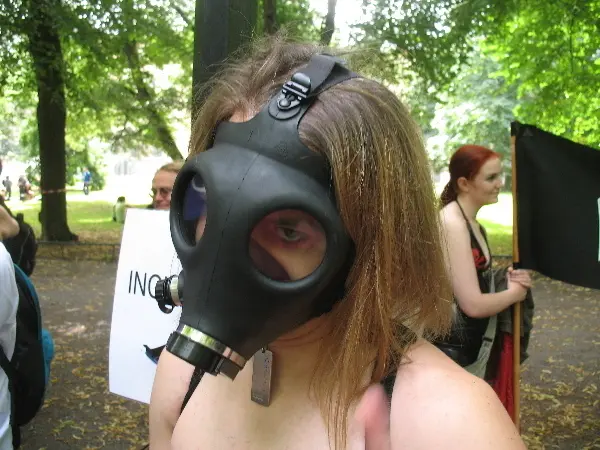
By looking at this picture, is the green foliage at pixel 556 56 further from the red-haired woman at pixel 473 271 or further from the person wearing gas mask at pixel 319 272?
the person wearing gas mask at pixel 319 272

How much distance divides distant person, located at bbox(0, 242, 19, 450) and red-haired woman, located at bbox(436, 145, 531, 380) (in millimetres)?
1907

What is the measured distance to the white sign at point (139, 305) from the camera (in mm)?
2885

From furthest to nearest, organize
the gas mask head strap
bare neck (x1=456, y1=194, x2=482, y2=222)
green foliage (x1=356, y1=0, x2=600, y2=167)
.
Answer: green foliage (x1=356, y1=0, x2=600, y2=167) < bare neck (x1=456, y1=194, x2=482, y2=222) < the gas mask head strap

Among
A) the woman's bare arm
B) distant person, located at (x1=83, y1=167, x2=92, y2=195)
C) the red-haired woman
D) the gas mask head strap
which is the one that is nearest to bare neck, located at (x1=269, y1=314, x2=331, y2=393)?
the woman's bare arm

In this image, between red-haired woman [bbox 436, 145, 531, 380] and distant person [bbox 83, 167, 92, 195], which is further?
distant person [bbox 83, 167, 92, 195]

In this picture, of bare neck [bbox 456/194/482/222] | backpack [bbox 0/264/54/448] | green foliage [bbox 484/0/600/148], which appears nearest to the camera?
backpack [bbox 0/264/54/448]

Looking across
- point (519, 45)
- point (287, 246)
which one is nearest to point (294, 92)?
point (287, 246)

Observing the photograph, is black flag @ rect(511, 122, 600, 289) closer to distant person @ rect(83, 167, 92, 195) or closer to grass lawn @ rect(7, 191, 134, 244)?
grass lawn @ rect(7, 191, 134, 244)

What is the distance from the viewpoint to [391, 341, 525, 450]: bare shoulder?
96 centimetres

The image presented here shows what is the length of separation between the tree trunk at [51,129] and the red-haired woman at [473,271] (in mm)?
10906

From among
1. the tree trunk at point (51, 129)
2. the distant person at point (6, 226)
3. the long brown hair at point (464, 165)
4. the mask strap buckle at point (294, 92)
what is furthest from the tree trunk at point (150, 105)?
the mask strap buckle at point (294, 92)

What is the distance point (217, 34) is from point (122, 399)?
4364 mm

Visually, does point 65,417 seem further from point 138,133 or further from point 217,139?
point 138,133

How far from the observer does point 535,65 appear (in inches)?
419
